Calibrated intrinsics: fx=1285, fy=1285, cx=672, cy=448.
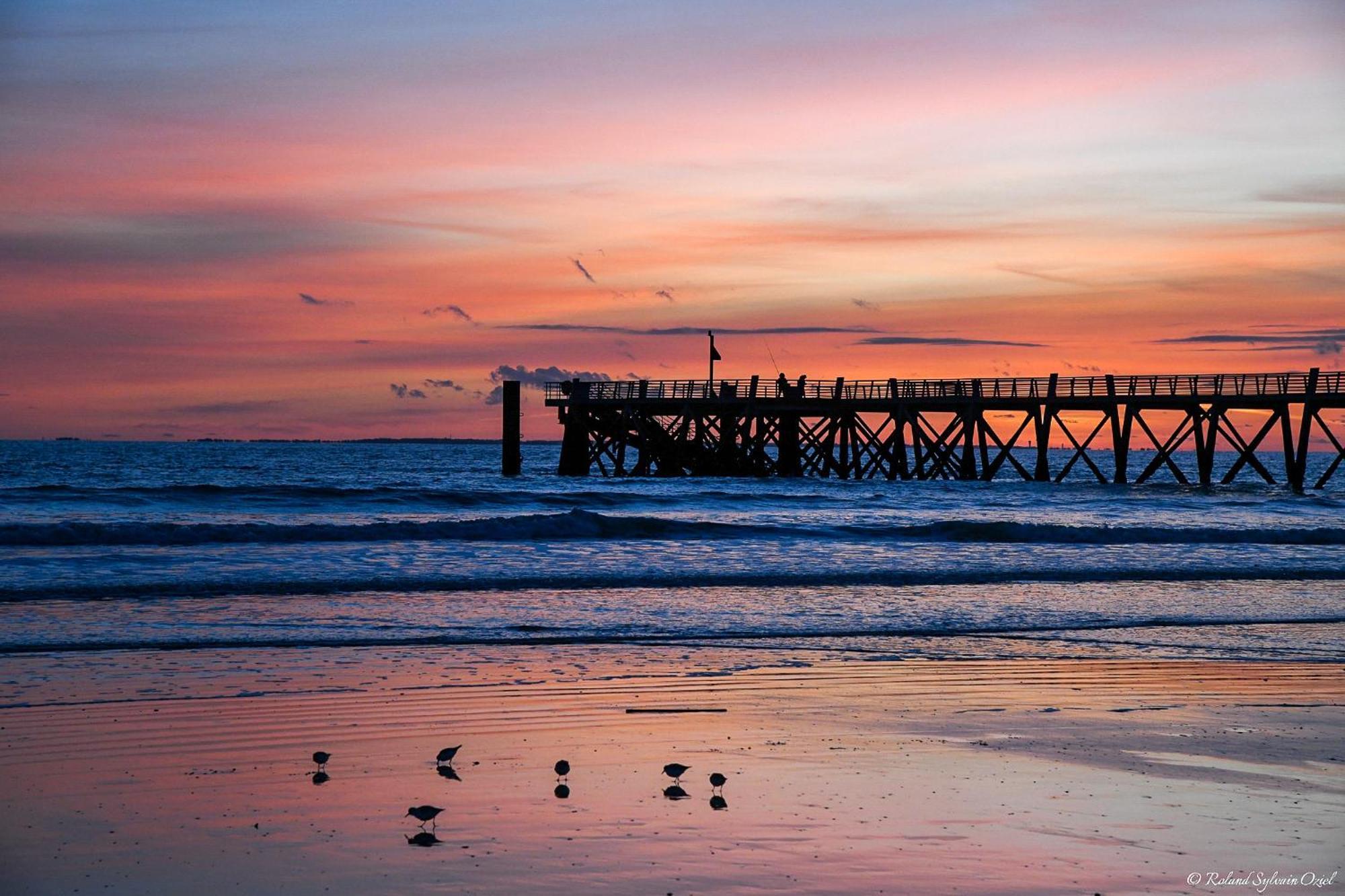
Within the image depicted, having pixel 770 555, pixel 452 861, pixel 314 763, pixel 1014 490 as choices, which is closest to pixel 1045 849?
pixel 452 861

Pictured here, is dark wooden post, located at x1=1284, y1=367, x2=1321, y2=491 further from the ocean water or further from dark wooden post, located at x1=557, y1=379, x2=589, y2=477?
dark wooden post, located at x1=557, y1=379, x2=589, y2=477

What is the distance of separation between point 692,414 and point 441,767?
42448 mm

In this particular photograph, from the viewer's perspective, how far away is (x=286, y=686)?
1080 centimetres

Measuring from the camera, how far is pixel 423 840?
6.66m

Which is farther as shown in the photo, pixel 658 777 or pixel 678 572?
pixel 678 572

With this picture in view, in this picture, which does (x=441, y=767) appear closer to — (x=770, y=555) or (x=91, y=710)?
(x=91, y=710)

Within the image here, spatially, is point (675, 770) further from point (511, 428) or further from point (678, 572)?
point (511, 428)

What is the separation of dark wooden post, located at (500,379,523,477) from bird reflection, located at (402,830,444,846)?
42.9 meters

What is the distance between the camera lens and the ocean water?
1444 centimetres

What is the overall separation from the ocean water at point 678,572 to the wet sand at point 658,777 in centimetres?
228

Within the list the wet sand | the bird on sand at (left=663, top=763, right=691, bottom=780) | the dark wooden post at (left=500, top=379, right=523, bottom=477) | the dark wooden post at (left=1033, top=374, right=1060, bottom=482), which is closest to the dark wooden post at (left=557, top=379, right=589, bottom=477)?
the dark wooden post at (left=500, top=379, right=523, bottom=477)

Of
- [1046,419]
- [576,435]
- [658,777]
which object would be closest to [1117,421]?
[1046,419]

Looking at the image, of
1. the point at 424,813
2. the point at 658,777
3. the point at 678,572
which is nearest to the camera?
the point at 424,813

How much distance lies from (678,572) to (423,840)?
14.6 meters
